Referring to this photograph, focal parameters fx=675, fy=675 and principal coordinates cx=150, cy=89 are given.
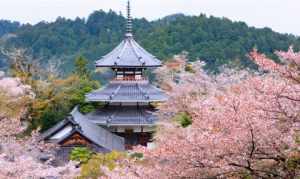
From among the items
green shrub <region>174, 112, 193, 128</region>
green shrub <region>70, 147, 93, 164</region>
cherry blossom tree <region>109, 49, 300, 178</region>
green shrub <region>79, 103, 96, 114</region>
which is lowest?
green shrub <region>79, 103, 96, 114</region>

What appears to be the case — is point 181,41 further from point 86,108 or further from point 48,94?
point 48,94

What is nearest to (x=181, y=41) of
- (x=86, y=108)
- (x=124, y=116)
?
(x=86, y=108)

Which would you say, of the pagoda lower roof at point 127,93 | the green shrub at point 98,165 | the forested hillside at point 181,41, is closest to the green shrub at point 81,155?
the green shrub at point 98,165

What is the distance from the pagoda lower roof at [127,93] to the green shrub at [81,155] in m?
4.33

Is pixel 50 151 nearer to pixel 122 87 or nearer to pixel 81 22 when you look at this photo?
pixel 122 87

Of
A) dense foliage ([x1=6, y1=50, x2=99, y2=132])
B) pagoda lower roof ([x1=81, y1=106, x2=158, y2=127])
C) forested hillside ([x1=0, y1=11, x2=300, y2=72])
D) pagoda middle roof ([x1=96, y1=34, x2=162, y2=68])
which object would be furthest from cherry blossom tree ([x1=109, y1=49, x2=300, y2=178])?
forested hillside ([x1=0, y1=11, x2=300, y2=72])

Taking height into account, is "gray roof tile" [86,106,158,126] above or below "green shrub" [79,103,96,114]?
above

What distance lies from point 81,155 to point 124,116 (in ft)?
14.6

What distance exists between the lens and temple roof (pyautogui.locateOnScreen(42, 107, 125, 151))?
20.6 metres

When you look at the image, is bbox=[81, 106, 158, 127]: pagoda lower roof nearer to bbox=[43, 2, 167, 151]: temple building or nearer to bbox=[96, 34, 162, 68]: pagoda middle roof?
bbox=[43, 2, 167, 151]: temple building

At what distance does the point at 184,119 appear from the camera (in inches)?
655

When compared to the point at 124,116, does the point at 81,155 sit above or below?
below

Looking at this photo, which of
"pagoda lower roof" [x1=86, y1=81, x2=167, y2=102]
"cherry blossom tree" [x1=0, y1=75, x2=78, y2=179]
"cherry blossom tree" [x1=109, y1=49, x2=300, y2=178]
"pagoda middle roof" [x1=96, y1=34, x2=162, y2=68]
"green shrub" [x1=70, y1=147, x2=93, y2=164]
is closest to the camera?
"cherry blossom tree" [x1=109, y1=49, x2=300, y2=178]

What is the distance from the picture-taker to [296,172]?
8133 mm
